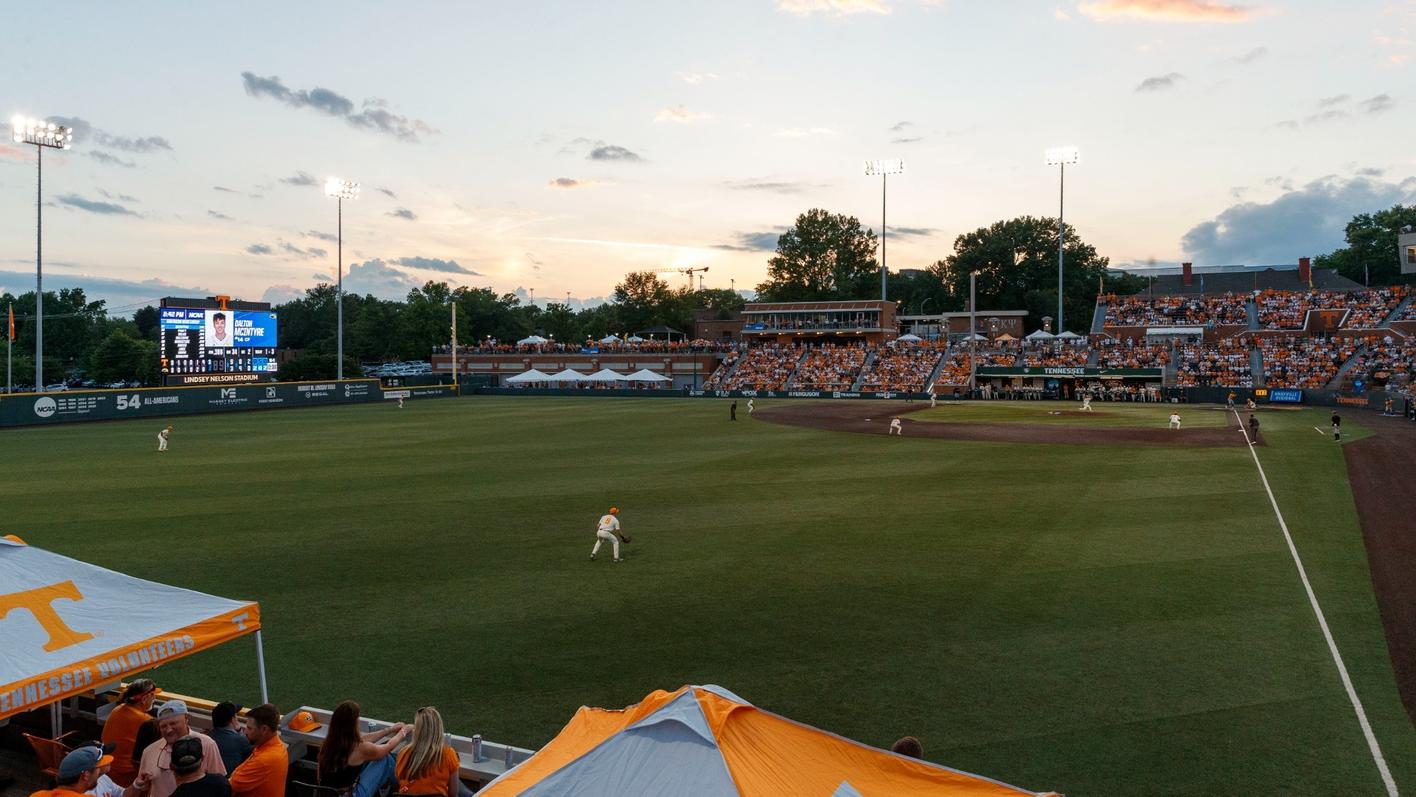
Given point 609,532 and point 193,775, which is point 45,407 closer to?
point 609,532

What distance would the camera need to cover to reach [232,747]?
6785 millimetres

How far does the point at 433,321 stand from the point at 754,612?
12075 centimetres

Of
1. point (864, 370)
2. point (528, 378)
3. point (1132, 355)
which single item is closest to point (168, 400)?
point (528, 378)

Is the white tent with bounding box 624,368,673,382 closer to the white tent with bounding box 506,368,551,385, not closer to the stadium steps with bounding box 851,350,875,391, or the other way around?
the white tent with bounding box 506,368,551,385

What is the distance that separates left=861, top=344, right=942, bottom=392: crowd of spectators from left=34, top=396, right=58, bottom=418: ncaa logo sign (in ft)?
192

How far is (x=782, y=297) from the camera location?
463 ft

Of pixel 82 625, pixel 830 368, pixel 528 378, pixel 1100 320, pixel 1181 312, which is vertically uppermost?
pixel 1181 312

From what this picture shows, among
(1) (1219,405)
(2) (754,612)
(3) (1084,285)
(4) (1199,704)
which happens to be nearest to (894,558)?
(2) (754,612)

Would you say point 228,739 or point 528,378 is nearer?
point 228,739

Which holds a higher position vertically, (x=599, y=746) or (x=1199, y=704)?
(x=599, y=746)

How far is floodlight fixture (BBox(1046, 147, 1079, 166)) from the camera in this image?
7856 cm

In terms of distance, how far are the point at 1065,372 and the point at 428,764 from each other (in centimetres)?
7243

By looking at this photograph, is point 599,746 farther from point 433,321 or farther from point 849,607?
point 433,321

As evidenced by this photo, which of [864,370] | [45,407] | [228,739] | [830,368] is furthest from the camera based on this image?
[830,368]
